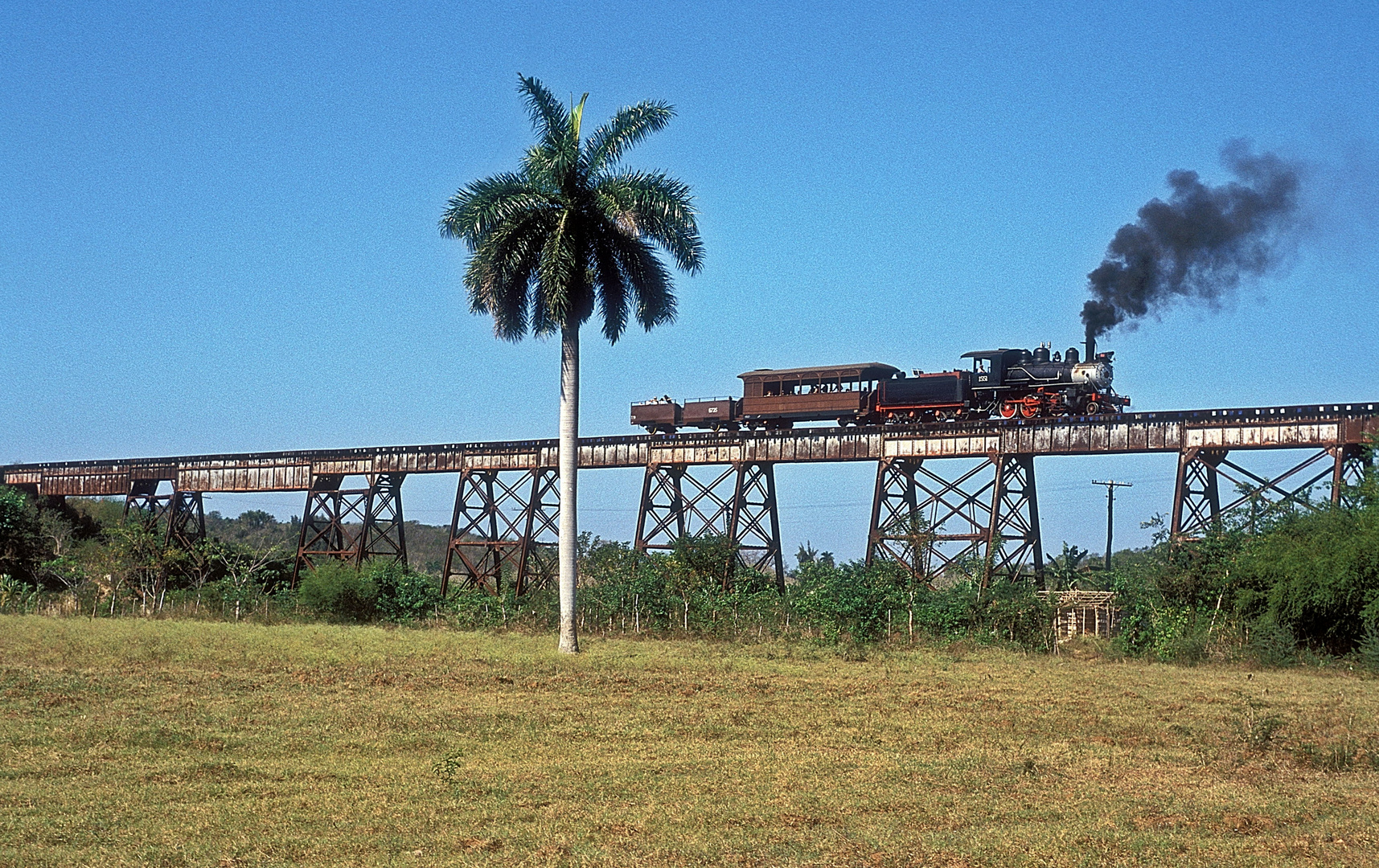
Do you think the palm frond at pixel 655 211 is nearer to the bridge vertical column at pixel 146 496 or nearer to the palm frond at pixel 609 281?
the palm frond at pixel 609 281

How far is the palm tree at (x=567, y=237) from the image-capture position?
27.0 meters

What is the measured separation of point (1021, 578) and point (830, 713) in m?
14.4

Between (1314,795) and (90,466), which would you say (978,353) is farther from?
(90,466)

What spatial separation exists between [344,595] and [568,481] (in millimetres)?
12475

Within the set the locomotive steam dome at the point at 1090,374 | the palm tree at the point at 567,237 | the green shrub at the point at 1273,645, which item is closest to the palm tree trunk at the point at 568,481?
the palm tree at the point at 567,237

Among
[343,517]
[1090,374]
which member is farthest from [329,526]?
[1090,374]

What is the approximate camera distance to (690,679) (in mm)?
20484

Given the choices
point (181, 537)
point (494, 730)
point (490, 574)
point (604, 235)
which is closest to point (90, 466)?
point (181, 537)

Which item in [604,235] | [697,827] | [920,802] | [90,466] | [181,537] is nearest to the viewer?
[697,827]

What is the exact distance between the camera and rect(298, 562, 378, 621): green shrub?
1447 inches

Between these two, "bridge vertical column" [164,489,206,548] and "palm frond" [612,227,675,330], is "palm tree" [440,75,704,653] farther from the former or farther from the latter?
"bridge vertical column" [164,489,206,548]

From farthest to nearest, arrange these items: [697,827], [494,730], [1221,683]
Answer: [1221,683] < [494,730] < [697,827]

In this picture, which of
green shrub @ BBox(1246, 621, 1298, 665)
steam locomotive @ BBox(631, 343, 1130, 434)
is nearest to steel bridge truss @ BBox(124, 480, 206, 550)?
steam locomotive @ BBox(631, 343, 1130, 434)

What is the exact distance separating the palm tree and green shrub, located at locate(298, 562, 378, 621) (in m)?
11.5
